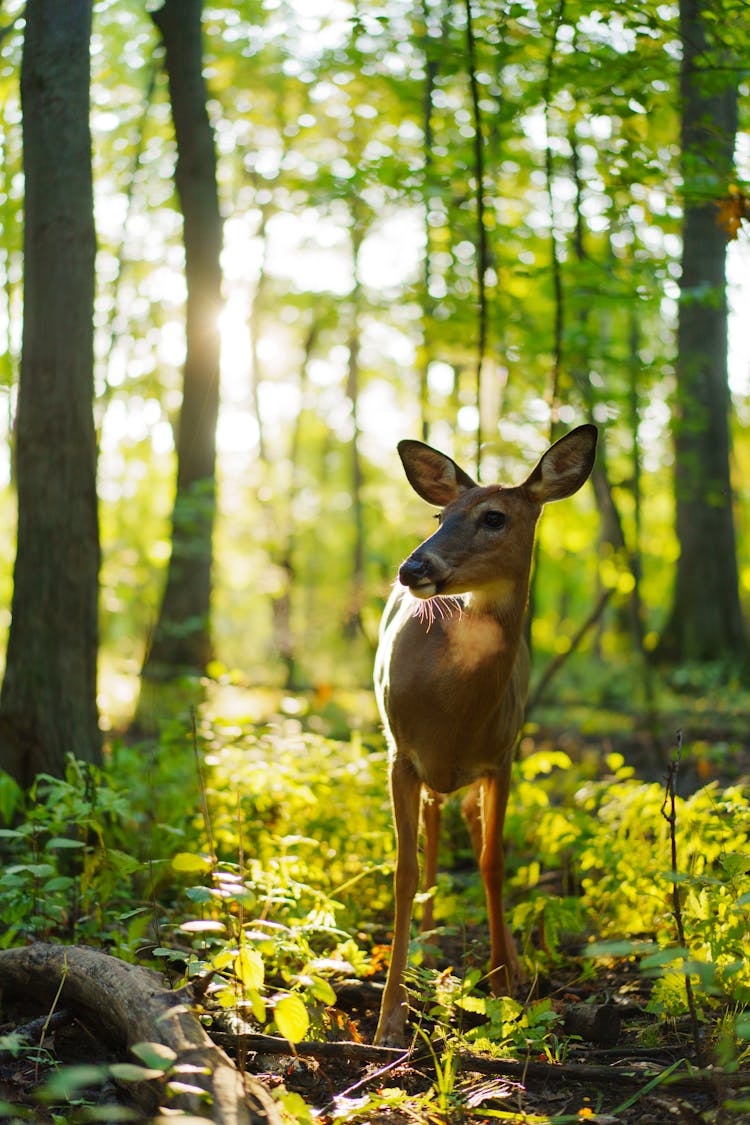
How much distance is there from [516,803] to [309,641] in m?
27.5

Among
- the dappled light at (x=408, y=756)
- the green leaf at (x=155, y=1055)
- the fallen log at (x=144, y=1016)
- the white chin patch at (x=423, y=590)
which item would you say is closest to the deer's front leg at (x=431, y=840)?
the dappled light at (x=408, y=756)

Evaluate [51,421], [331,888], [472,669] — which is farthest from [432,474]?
[51,421]

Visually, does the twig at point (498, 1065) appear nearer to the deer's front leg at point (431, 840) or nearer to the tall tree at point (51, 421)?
the deer's front leg at point (431, 840)

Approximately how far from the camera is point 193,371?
1274 centimetres

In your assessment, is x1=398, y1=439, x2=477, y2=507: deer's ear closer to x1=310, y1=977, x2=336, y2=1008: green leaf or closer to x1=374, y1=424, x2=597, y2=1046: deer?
x1=374, y1=424, x2=597, y2=1046: deer

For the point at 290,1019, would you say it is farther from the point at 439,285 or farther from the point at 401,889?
the point at 439,285

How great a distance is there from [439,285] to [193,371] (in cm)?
337

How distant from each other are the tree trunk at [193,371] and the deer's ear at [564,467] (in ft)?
23.2

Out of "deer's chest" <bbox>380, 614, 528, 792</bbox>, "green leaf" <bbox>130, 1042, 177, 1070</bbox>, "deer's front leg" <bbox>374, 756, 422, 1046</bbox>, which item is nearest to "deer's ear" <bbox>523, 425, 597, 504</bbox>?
"deer's chest" <bbox>380, 614, 528, 792</bbox>

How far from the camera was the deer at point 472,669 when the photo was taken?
15.0 feet

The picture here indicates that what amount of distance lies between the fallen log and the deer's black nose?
168cm

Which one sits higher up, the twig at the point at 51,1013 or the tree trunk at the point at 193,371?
the tree trunk at the point at 193,371

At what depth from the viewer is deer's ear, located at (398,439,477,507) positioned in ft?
16.4

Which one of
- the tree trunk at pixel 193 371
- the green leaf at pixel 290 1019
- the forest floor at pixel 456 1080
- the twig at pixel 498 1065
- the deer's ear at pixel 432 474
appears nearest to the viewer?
the green leaf at pixel 290 1019
